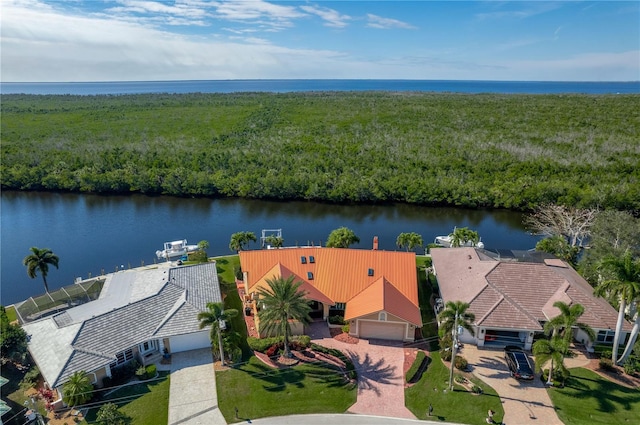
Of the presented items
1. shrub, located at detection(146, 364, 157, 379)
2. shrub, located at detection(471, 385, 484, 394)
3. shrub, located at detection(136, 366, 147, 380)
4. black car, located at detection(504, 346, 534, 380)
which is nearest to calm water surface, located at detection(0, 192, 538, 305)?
shrub, located at detection(146, 364, 157, 379)

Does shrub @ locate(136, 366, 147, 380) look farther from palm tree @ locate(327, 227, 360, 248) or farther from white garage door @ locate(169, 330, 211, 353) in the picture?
palm tree @ locate(327, 227, 360, 248)

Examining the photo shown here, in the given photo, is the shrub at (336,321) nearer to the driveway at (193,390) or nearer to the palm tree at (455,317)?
the palm tree at (455,317)

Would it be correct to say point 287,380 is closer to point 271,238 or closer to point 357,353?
point 357,353

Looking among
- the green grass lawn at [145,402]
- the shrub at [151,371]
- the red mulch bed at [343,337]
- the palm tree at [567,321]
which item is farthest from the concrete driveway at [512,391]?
the shrub at [151,371]

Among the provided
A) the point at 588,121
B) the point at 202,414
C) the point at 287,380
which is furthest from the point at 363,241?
the point at 588,121

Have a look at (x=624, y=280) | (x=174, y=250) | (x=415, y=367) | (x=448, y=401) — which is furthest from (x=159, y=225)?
(x=624, y=280)

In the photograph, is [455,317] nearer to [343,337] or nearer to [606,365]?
[343,337]
